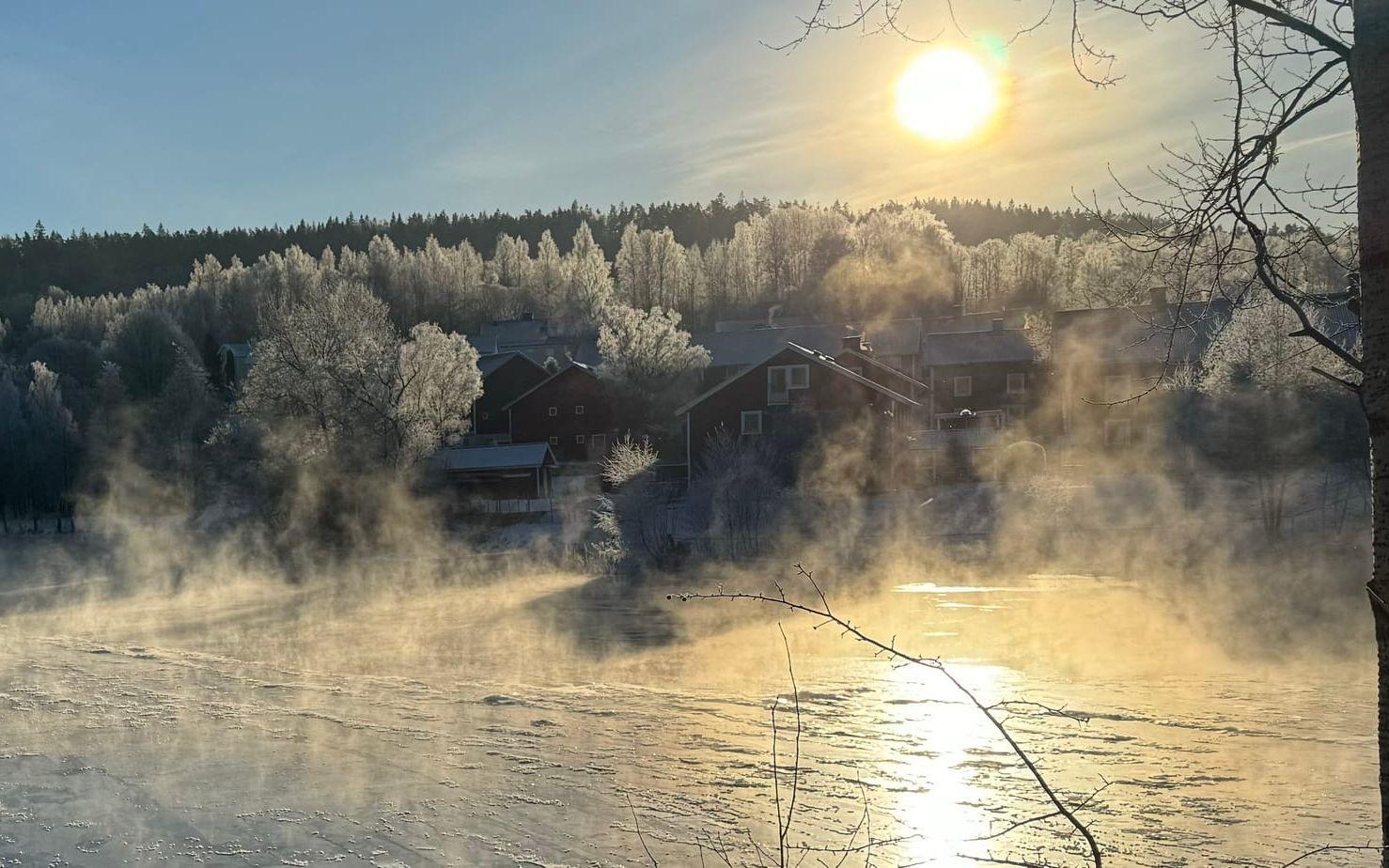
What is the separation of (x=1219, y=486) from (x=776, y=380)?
1765 cm

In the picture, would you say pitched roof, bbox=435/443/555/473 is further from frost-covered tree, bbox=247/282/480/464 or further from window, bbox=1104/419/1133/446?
window, bbox=1104/419/1133/446

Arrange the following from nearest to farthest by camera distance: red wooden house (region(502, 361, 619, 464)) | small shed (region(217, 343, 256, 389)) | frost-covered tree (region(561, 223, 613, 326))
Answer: red wooden house (region(502, 361, 619, 464))
small shed (region(217, 343, 256, 389))
frost-covered tree (region(561, 223, 613, 326))

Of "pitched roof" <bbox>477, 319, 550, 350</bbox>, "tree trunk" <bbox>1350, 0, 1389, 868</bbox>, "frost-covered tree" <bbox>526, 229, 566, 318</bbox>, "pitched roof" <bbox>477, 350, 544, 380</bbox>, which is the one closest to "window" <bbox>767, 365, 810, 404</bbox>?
"pitched roof" <bbox>477, 350, 544, 380</bbox>

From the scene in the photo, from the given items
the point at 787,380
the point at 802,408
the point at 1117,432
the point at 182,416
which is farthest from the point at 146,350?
the point at 1117,432

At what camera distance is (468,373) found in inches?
2035

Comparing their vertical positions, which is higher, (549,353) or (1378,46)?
(549,353)

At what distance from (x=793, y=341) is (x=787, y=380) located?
17.4 meters

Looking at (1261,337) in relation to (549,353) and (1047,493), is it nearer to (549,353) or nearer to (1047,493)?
(1047,493)

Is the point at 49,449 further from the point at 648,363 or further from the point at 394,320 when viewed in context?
the point at 394,320

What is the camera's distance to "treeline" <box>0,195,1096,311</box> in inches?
6156

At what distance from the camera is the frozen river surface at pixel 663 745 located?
982 cm

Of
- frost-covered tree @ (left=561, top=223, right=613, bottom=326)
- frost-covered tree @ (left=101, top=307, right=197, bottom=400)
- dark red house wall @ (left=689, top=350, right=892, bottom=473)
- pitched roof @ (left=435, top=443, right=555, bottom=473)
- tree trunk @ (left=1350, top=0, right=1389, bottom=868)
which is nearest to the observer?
tree trunk @ (left=1350, top=0, right=1389, bottom=868)

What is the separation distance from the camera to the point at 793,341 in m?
62.1

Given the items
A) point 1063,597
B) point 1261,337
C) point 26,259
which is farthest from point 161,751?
point 26,259
